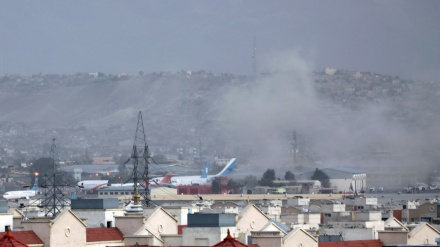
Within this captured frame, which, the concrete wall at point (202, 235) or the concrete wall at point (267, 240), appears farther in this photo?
the concrete wall at point (202, 235)

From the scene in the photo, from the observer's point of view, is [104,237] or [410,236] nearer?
[104,237]

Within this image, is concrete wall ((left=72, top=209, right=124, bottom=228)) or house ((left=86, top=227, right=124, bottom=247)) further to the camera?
concrete wall ((left=72, top=209, right=124, bottom=228))

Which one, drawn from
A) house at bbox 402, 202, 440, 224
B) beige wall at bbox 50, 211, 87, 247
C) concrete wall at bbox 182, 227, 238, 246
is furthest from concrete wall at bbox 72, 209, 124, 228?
house at bbox 402, 202, 440, 224

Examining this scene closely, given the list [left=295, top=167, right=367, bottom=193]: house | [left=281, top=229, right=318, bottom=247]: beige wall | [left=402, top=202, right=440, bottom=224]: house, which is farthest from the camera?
[left=295, top=167, right=367, bottom=193]: house

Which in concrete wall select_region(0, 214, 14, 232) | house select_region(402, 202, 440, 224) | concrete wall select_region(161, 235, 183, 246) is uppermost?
house select_region(402, 202, 440, 224)

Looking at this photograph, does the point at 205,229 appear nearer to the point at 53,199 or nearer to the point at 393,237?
the point at 393,237

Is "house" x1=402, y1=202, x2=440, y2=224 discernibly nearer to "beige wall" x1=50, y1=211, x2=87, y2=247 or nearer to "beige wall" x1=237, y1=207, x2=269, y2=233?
"beige wall" x1=237, y1=207, x2=269, y2=233

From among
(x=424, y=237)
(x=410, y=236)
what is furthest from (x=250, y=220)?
(x=410, y=236)

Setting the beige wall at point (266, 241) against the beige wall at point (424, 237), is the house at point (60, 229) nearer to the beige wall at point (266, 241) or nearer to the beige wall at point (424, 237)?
the beige wall at point (266, 241)

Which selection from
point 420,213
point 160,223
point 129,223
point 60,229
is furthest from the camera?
point 420,213

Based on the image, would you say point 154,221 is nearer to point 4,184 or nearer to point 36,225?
point 36,225

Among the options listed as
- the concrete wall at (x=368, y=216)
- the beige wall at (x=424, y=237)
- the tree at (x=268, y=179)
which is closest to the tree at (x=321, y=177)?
the tree at (x=268, y=179)

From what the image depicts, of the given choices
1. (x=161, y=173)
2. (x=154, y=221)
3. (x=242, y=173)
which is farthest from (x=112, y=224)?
(x=161, y=173)
